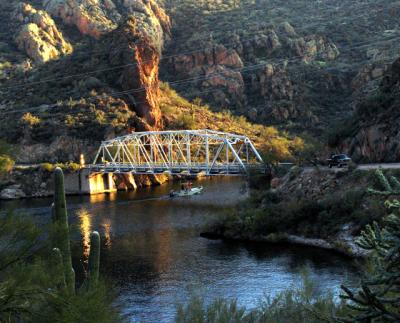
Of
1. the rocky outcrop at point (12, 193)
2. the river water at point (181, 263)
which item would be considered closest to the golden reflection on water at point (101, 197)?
the rocky outcrop at point (12, 193)

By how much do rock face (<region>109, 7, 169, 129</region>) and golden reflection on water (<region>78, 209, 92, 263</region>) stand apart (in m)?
39.7

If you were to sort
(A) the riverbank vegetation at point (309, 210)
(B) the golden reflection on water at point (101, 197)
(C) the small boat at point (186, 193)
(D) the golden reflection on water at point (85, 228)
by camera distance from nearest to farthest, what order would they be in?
(A) the riverbank vegetation at point (309, 210), (D) the golden reflection on water at point (85, 228), (C) the small boat at point (186, 193), (B) the golden reflection on water at point (101, 197)

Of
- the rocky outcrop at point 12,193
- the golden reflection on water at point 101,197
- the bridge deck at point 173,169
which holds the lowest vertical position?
the golden reflection on water at point 101,197

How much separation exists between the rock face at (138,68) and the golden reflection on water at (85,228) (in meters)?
39.7

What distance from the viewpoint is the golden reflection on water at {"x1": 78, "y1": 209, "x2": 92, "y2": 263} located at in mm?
37844

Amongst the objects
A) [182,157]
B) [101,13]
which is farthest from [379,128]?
[101,13]

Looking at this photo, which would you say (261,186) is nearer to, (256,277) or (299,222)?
(299,222)

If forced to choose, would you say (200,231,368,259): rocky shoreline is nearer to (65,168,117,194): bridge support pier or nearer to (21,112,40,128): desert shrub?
(65,168,117,194): bridge support pier

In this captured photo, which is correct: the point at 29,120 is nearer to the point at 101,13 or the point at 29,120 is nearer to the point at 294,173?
the point at 294,173

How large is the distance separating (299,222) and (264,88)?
256ft

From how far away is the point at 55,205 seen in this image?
19.0 metres

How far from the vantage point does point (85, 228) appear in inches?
1801

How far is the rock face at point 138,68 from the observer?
95812 mm

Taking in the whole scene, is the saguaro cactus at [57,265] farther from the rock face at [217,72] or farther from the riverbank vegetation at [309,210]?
the rock face at [217,72]
